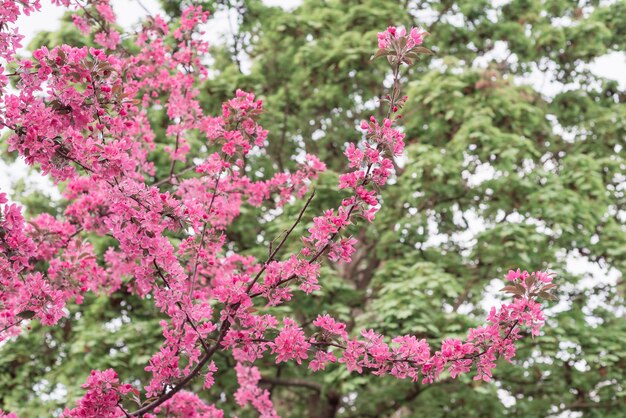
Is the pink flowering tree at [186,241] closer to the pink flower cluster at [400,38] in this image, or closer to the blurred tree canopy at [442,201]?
the pink flower cluster at [400,38]

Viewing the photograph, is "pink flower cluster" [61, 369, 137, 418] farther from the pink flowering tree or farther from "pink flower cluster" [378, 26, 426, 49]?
"pink flower cluster" [378, 26, 426, 49]

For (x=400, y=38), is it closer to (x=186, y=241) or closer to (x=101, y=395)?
(x=186, y=241)

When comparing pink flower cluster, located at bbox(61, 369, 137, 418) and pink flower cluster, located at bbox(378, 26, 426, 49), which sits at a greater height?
pink flower cluster, located at bbox(378, 26, 426, 49)

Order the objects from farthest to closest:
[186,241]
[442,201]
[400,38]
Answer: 1. [442,201]
2. [186,241]
3. [400,38]

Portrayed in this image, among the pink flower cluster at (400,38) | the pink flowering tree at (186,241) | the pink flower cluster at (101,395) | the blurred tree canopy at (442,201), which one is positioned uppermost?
the blurred tree canopy at (442,201)

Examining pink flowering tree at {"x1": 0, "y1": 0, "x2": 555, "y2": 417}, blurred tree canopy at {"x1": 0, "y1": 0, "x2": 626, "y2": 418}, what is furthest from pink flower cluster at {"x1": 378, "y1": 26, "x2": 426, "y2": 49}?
blurred tree canopy at {"x1": 0, "y1": 0, "x2": 626, "y2": 418}

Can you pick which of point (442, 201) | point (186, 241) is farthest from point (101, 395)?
point (442, 201)

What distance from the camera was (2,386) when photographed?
320 inches

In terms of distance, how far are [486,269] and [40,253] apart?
5.22m

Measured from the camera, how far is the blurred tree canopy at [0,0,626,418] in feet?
24.5

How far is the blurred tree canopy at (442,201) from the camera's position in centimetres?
747

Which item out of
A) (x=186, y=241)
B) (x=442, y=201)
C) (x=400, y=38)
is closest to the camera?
(x=400, y=38)

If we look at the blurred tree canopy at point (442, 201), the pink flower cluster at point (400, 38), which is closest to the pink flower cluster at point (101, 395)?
the pink flower cluster at point (400, 38)

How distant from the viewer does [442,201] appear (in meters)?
8.30
